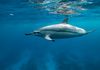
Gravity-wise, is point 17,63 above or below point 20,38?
above

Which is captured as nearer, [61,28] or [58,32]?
[58,32]

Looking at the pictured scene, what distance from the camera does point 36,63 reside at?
1216 inches

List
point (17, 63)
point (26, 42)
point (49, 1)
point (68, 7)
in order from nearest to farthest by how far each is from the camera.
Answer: point (49, 1)
point (68, 7)
point (17, 63)
point (26, 42)

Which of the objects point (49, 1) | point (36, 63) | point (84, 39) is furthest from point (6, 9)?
point (84, 39)

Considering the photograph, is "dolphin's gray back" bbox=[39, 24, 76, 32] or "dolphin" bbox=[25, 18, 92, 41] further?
"dolphin's gray back" bbox=[39, 24, 76, 32]

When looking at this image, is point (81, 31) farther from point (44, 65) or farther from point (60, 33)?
point (44, 65)

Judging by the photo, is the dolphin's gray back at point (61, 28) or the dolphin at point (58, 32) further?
the dolphin's gray back at point (61, 28)

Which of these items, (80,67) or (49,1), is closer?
(49,1)

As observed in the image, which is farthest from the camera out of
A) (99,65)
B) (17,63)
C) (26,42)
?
(26,42)

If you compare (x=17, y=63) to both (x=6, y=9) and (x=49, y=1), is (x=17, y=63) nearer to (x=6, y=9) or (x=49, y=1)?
(x=6, y=9)

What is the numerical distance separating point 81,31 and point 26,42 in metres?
70.5

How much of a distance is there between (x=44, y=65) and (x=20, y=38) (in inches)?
1920

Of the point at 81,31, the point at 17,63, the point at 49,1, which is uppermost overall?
the point at 81,31

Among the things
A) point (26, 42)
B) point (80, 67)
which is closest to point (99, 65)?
point (80, 67)
